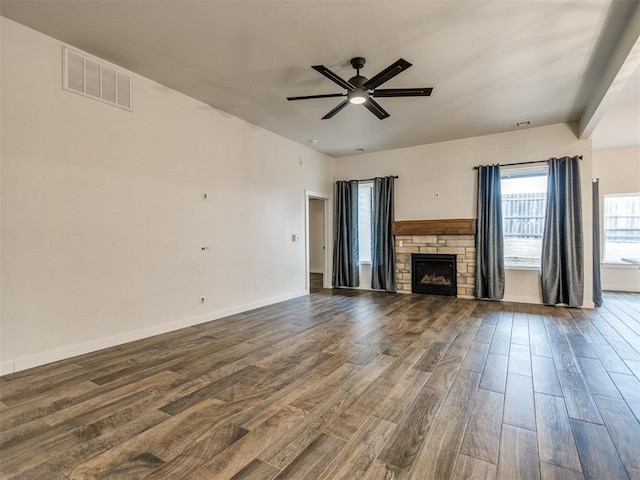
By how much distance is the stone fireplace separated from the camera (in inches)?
242

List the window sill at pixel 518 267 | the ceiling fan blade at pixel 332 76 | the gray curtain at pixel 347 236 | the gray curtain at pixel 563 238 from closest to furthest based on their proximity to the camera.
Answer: the ceiling fan blade at pixel 332 76
the gray curtain at pixel 563 238
the window sill at pixel 518 267
the gray curtain at pixel 347 236

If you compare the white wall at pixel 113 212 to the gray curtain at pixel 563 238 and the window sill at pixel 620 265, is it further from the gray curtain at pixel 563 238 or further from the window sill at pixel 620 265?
the window sill at pixel 620 265

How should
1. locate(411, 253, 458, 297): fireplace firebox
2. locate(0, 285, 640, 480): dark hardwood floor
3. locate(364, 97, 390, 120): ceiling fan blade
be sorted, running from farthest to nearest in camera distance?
1. locate(411, 253, 458, 297): fireplace firebox
2. locate(364, 97, 390, 120): ceiling fan blade
3. locate(0, 285, 640, 480): dark hardwood floor

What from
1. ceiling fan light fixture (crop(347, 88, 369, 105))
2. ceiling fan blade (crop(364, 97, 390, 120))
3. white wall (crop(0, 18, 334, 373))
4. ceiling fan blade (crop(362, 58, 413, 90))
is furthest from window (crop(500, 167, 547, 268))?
white wall (crop(0, 18, 334, 373))

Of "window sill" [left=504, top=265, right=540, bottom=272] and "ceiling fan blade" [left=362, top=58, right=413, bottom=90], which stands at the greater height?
"ceiling fan blade" [left=362, top=58, right=413, bottom=90]

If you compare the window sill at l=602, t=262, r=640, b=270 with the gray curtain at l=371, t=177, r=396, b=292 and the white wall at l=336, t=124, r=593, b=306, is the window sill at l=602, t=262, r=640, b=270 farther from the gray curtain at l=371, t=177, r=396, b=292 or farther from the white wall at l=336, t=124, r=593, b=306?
the gray curtain at l=371, t=177, r=396, b=292

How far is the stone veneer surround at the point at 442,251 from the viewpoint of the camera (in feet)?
20.1

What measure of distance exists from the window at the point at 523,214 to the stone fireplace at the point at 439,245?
61 centimetres

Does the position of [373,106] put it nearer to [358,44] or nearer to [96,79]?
[358,44]

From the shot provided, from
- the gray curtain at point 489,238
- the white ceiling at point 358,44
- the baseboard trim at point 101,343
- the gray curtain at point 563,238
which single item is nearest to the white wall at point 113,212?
the baseboard trim at point 101,343

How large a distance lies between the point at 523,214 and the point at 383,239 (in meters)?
2.60

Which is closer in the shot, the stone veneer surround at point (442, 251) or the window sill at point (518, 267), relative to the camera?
the window sill at point (518, 267)

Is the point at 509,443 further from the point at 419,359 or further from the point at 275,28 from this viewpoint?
the point at 275,28

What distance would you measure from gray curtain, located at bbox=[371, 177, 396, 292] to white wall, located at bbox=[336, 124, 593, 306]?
209mm
